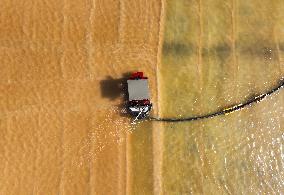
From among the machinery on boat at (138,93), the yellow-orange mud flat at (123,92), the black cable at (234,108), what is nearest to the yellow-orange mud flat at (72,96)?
the yellow-orange mud flat at (123,92)

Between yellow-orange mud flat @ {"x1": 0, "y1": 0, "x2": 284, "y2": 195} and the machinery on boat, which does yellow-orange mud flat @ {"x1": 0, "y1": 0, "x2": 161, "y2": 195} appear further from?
the machinery on boat

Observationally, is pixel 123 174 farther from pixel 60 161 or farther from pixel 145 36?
pixel 145 36

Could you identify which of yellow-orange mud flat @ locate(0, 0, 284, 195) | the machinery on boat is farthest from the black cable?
the machinery on boat

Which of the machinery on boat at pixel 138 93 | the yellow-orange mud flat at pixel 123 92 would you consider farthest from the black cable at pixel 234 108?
the machinery on boat at pixel 138 93

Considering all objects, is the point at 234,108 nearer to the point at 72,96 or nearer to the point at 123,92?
the point at 123,92

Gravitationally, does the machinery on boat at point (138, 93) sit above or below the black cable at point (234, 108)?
above

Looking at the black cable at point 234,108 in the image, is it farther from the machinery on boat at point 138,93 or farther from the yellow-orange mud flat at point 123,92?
the machinery on boat at point 138,93

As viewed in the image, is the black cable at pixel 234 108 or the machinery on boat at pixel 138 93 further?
the black cable at pixel 234 108

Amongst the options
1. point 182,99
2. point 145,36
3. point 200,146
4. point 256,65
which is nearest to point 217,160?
point 200,146

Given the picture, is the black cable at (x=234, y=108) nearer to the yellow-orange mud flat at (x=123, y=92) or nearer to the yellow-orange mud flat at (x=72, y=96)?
the yellow-orange mud flat at (x=123, y=92)
